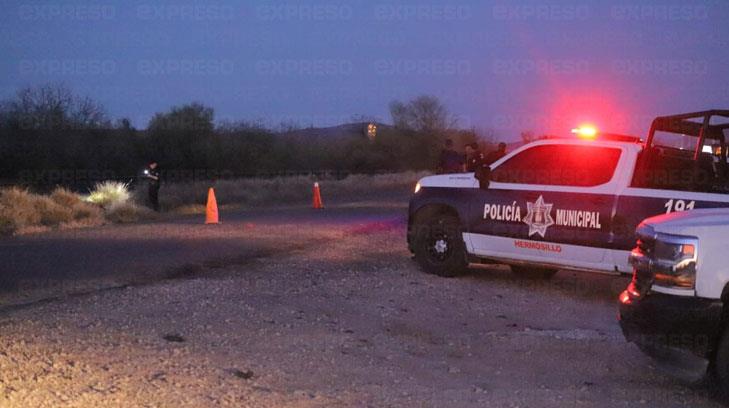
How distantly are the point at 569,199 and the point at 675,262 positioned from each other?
4046mm

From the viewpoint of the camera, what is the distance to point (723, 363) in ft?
18.8

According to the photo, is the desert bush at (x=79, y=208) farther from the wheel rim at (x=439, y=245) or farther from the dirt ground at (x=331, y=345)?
the wheel rim at (x=439, y=245)

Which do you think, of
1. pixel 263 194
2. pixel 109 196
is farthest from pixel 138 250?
pixel 263 194

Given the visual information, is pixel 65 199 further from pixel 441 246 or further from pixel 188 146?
pixel 188 146

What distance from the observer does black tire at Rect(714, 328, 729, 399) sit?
18.8ft

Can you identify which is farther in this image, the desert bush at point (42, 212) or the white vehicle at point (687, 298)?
the desert bush at point (42, 212)

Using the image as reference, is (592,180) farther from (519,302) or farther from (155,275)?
(155,275)

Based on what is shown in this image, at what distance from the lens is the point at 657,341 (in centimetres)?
606

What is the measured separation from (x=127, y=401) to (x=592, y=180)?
20.3 ft

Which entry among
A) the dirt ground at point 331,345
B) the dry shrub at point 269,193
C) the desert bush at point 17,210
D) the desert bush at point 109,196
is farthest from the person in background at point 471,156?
the dry shrub at point 269,193

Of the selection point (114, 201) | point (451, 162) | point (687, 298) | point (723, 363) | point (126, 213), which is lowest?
point (126, 213)

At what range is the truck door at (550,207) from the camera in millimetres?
9750

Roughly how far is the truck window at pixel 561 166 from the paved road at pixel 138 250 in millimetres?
4675

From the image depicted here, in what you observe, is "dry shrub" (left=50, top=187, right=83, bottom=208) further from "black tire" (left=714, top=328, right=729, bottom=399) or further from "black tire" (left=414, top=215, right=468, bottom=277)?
"black tire" (left=714, top=328, right=729, bottom=399)
